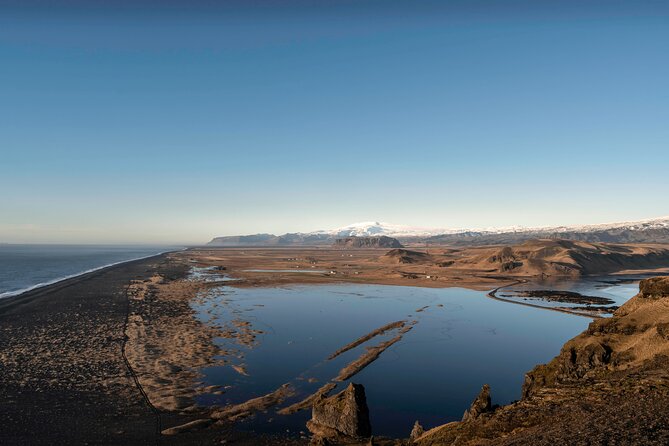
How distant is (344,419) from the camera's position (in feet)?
69.9

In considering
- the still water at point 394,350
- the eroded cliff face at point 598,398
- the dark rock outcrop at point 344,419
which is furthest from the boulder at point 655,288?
the dark rock outcrop at point 344,419

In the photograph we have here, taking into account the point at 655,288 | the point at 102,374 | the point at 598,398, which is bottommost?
A: the point at 102,374

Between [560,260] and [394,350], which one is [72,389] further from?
[560,260]

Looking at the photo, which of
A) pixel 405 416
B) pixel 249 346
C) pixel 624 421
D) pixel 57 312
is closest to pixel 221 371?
pixel 249 346

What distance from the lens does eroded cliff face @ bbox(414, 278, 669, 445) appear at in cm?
1313

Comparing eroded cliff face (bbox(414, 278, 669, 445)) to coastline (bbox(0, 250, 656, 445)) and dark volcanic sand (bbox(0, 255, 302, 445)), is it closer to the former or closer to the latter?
coastline (bbox(0, 250, 656, 445))

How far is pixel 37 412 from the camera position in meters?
23.8

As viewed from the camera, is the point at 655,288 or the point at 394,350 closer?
the point at 655,288

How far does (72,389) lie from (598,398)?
30533mm

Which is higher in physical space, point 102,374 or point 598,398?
point 598,398

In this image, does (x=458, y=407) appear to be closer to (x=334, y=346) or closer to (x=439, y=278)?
(x=334, y=346)

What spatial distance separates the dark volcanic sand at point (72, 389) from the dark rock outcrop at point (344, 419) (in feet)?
8.84

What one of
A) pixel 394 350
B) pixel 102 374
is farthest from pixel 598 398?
pixel 102 374

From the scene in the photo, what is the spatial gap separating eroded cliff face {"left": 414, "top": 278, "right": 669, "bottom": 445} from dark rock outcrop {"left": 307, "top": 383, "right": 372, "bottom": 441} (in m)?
3.43
